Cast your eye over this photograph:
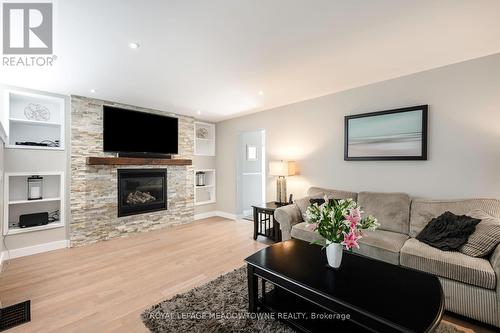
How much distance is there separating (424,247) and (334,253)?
3.76 ft

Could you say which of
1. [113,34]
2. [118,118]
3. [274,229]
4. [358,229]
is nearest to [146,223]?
[118,118]

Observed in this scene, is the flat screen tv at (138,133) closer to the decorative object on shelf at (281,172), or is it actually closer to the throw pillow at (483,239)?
the decorative object on shelf at (281,172)

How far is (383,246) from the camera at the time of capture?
7.81 ft

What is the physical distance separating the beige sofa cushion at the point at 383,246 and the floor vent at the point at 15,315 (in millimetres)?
3265

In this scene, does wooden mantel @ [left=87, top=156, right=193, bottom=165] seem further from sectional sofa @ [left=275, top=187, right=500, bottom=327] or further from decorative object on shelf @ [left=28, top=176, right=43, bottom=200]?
sectional sofa @ [left=275, top=187, right=500, bottom=327]

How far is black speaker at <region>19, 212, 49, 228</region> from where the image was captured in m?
3.30

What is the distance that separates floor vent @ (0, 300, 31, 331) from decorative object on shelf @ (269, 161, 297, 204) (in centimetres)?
344

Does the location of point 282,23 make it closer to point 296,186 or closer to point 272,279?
point 272,279

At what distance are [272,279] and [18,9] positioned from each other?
9.24ft

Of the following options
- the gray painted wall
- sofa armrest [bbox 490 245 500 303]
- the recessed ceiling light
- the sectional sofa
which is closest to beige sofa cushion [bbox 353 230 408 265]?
the sectional sofa

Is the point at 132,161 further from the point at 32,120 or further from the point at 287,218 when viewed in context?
the point at 287,218

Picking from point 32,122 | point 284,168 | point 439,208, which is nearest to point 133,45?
point 32,122

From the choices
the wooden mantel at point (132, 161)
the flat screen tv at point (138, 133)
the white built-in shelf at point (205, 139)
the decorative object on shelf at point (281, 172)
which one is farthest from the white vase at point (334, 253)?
the white built-in shelf at point (205, 139)

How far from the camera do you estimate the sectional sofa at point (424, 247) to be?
5.90 feet
